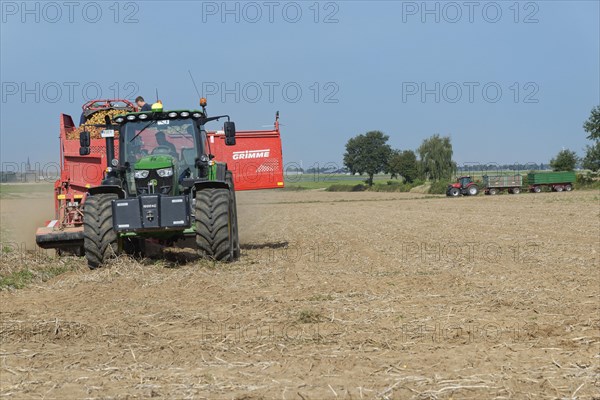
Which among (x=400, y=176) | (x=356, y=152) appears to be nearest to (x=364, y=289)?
(x=400, y=176)

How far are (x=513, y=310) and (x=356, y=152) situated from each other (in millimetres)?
Answer: 106439

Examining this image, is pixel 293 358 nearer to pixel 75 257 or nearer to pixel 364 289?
pixel 364 289

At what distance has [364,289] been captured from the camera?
806 centimetres

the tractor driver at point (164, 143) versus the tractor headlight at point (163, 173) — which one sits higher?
the tractor driver at point (164, 143)

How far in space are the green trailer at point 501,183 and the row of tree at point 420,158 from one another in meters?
10.1

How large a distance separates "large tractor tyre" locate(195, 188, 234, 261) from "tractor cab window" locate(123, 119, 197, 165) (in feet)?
3.75

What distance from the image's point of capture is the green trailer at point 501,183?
171ft

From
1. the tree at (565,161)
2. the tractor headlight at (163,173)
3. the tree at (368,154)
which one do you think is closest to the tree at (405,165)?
the tree at (368,154)

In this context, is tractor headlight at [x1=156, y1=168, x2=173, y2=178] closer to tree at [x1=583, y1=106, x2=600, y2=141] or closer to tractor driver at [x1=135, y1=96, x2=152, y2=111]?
tractor driver at [x1=135, y1=96, x2=152, y2=111]

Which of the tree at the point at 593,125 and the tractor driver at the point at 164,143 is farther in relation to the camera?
the tree at the point at 593,125

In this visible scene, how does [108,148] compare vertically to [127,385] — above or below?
above

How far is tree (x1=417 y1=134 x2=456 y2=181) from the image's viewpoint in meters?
83.8

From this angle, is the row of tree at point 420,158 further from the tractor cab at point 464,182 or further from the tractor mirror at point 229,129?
the tractor mirror at point 229,129

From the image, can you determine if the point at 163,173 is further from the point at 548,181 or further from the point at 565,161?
the point at 565,161
